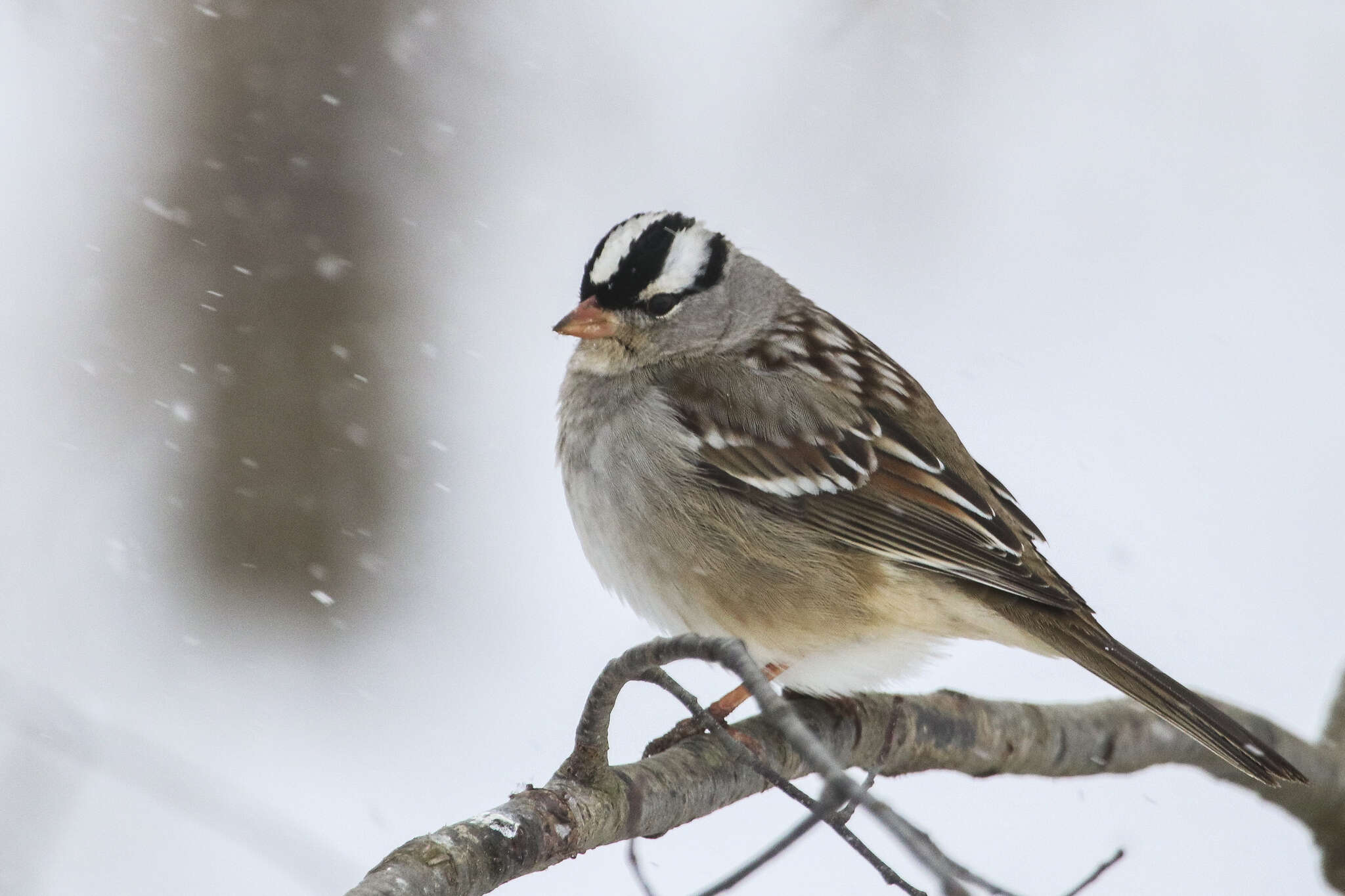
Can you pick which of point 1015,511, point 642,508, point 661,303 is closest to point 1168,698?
point 1015,511

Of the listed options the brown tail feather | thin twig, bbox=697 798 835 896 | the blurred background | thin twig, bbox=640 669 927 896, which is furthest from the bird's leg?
the blurred background

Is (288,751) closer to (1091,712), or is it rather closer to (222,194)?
(222,194)

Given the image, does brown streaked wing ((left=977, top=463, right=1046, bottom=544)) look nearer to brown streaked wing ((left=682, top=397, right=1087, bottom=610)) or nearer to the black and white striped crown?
brown streaked wing ((left=682, top=397, right=1087, bottom=610))

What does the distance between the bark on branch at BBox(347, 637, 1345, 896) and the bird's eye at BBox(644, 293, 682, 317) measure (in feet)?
4.01

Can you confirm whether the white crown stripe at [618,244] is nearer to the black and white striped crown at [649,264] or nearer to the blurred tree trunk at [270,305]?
the black and white striped crown at [649,264]

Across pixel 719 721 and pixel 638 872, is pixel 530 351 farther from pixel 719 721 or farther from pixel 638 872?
pixel 638 872

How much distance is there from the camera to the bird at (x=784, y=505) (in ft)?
11.7

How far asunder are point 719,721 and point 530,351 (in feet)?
15.6

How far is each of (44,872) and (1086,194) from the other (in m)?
6.89

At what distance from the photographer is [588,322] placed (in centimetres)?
383

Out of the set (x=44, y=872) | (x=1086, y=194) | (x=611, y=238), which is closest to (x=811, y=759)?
(x=611, y=238)

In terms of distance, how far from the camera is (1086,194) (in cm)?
848

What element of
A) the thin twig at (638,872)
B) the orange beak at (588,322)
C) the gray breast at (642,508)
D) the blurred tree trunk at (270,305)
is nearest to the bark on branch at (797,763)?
the thin twig at (638,872)

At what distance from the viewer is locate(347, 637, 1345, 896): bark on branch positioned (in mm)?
2260
